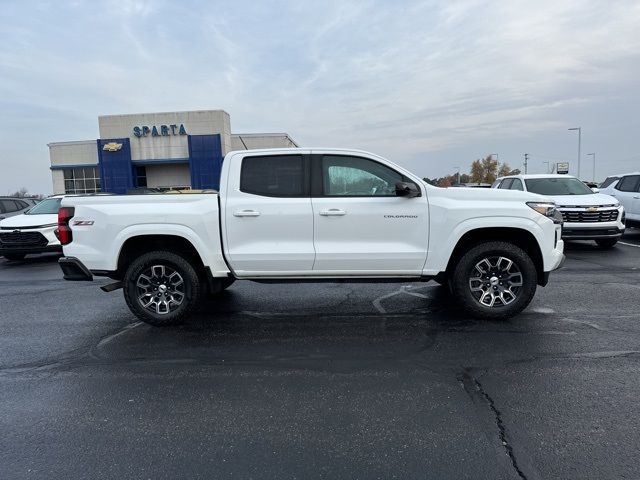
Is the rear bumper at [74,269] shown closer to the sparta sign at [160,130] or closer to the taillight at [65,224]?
the taillight at [65,224]

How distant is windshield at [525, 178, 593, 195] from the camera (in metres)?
11.6

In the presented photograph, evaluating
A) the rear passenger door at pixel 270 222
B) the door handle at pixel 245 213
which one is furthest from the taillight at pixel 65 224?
the door handle at pixel 245 213

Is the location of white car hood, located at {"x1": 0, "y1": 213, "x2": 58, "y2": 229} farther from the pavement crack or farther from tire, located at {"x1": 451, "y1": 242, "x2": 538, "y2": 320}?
the pavement crack

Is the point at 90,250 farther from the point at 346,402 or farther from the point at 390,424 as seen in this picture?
the point at 390,424

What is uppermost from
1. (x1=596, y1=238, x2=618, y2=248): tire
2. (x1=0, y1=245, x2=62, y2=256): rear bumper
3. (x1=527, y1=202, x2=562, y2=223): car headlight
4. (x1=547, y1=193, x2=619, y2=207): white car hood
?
(x1=527, y1=202, x2=562, y2=223): car headlight

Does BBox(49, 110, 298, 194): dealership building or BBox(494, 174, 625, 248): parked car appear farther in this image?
BBox(49, 110, 298, 194): dealership building

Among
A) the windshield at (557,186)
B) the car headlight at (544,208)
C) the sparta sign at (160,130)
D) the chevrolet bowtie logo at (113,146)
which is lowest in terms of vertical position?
the car headlight at (544,208)

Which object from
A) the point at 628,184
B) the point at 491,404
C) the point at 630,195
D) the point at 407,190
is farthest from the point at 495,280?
the point at 628,184

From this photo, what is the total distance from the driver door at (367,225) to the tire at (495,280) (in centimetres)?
54

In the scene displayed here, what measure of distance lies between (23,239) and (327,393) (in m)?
11.1

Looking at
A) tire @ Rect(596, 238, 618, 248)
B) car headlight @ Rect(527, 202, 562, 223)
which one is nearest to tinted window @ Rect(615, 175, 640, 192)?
tire @ Rect(596, 238, 618, 248)

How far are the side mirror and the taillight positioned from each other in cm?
383

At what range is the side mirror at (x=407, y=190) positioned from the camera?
508 cm

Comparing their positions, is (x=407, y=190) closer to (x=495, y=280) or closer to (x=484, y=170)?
(x=495, y=280)
